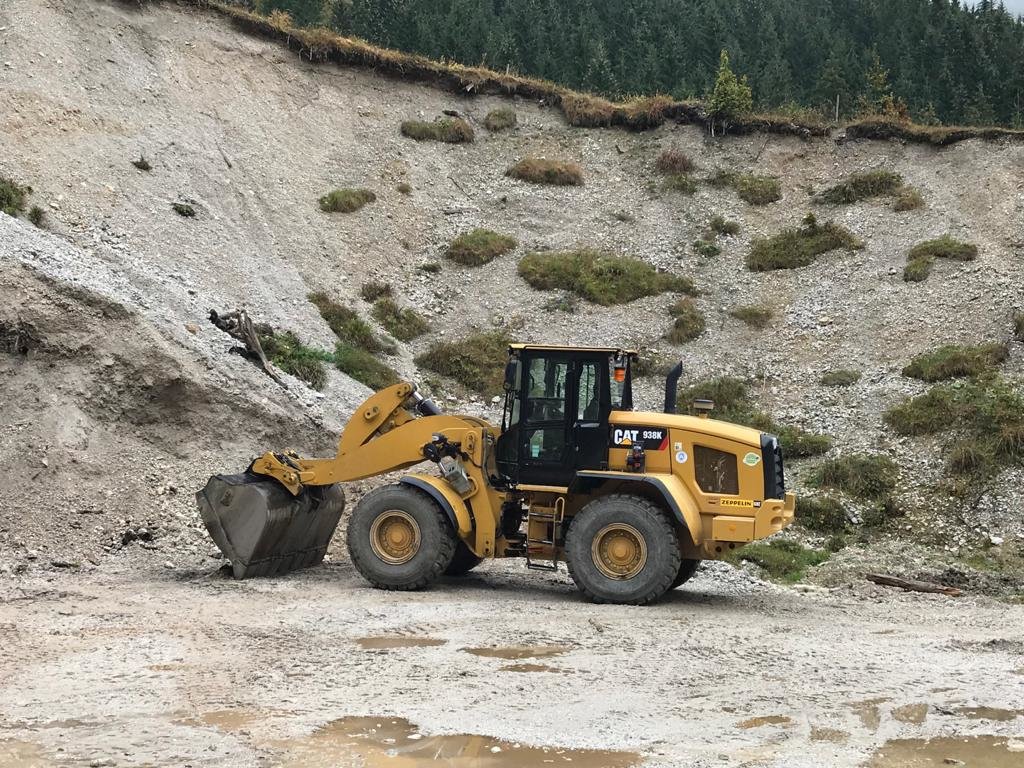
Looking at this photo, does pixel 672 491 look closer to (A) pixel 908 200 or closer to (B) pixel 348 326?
(B) pixel 348 326

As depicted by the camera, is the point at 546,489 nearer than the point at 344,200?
Yes

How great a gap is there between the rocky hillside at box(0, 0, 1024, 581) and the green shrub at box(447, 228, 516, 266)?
0.39 m

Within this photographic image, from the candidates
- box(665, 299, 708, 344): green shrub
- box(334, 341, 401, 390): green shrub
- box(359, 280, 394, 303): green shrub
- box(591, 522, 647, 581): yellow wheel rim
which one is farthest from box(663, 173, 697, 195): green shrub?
box(591, 522, 647, 581): yellow wheel rim

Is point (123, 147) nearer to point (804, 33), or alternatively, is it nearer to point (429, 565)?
point (429, 565)

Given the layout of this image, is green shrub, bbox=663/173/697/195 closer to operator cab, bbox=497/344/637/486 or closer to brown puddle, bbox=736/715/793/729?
operator cab, bbox=497/344/637/486

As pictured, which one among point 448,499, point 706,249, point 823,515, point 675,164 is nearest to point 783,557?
point 823,515

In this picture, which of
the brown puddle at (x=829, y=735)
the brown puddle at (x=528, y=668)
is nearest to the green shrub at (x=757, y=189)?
the brown puddle at (x=528, y=668)

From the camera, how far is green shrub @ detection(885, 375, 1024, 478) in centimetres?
2041

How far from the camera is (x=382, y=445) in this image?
544 inches

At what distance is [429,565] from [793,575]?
21.8 ft

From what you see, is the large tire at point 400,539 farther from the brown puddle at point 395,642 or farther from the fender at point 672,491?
the brown puddle at point 395,642

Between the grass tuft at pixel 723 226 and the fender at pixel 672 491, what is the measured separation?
2219cm

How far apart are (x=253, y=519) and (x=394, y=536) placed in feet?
5.57

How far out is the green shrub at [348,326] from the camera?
26406 mm
